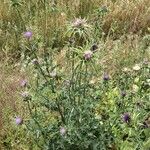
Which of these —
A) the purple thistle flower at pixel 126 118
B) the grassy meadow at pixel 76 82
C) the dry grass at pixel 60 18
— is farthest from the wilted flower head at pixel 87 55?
the dry grass at pixel 60 18

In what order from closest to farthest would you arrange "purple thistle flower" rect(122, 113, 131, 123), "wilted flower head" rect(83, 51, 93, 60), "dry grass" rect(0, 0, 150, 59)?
"wilted flower head" rect(83, 51, 93, 60)
"purple thistle flower" rect(122, 113, 131, 123)
"dry grass" rect(0, 0, 150, 59)

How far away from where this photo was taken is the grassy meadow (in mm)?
2973

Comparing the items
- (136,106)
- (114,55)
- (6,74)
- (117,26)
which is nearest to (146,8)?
(117,26)

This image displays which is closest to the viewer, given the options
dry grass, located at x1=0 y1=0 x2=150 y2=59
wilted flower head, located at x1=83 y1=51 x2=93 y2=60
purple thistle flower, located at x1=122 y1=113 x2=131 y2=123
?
wilted flower head, located at x1=83 y1=51 x2=93 y2=60

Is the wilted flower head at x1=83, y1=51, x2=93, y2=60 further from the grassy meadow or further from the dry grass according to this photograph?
the dry grass

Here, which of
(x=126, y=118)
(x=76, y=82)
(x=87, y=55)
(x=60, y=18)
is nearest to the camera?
(x=87, y=55)

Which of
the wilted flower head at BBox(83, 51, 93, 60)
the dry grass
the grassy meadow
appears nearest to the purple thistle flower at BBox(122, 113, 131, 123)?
the grassy meadow

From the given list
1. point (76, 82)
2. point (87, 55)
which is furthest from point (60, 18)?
point (87, 55)

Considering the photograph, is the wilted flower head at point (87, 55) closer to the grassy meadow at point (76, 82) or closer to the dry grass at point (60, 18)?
the grassy meadow at point (76, 82)

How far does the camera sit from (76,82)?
10.1ft

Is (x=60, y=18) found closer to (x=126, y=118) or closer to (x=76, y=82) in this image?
(x=76, y=82)

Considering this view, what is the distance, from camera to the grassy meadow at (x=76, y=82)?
297 centimetres

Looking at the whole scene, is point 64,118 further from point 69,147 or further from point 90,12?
point 90,12

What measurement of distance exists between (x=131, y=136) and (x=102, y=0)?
8.46ft
